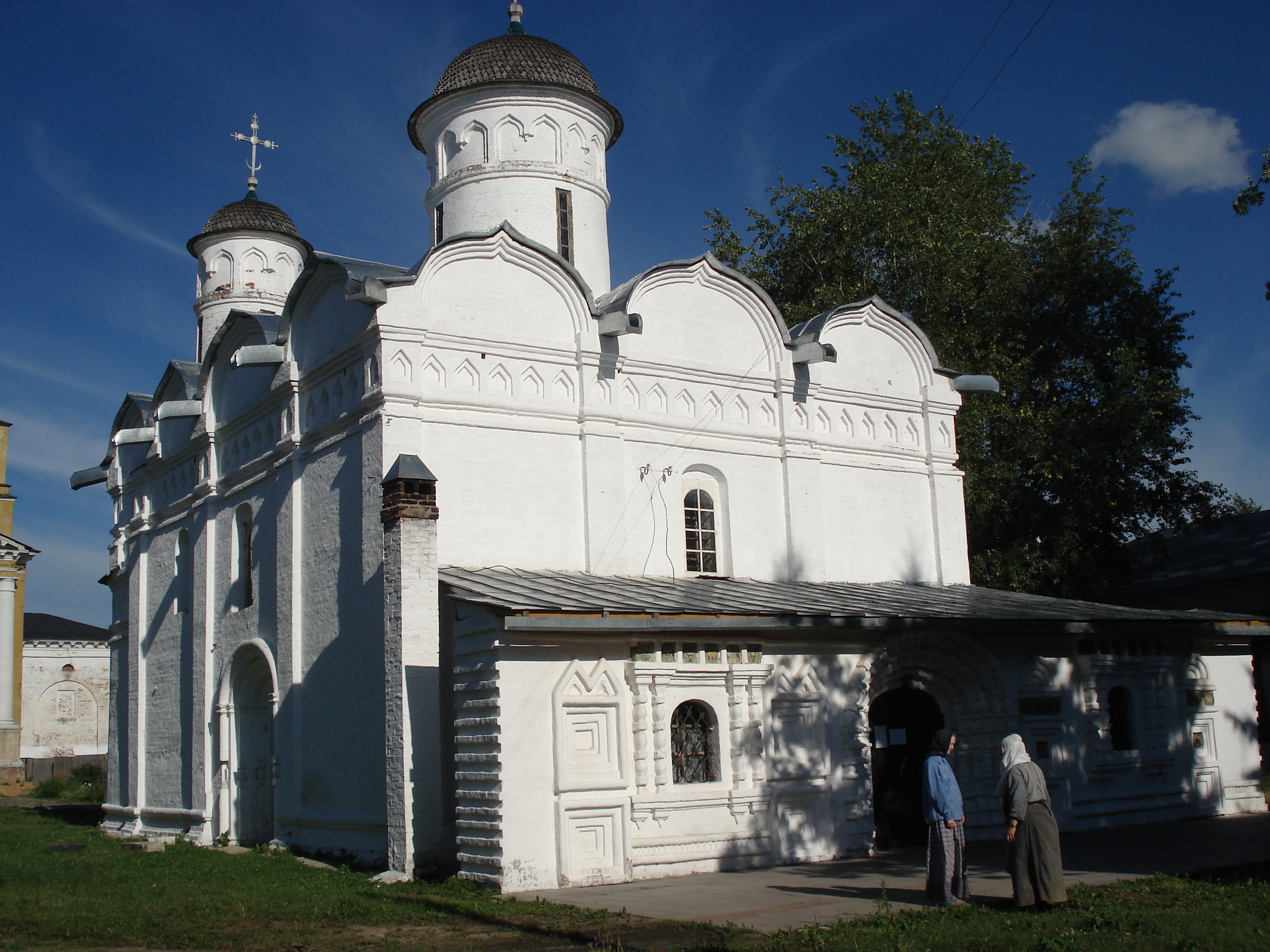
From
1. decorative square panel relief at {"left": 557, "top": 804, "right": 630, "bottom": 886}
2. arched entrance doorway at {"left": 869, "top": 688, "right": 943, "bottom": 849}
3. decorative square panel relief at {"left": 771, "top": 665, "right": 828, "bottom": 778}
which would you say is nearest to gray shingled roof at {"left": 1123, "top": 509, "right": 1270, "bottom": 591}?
arched entrance doorway at {"left": 869, "top": 688, "right": 943, "bottom": 849}

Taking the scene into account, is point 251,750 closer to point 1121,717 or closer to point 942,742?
point 942,742

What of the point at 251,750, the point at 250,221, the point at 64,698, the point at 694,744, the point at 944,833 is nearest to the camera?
the point at 944,833

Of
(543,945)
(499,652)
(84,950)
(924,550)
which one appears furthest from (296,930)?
(924,550)

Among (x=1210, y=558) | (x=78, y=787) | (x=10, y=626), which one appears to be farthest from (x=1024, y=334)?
(x=10, y=626)

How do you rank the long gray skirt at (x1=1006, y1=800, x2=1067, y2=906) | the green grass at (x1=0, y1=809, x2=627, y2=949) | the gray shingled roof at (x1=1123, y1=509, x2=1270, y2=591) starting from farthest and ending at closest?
the gray shingled roof at (x1=1123, y1=509, x2=1270, y2=591) < the green grass at (x1=0, y1=809, x2=627, y2=949) < the long gray skirt at (x1=1006, y1=800, x2=1067, y2=906)

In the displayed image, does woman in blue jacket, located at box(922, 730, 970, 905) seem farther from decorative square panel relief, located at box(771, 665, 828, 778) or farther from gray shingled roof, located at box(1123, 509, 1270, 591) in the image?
gray shingled roof, located at box(1123, 509, 1270, 591)

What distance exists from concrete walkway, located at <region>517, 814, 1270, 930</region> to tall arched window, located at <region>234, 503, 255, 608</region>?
8.02m

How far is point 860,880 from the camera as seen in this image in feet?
35.3

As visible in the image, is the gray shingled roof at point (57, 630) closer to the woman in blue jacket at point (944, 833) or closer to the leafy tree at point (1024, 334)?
the leafy tree at point (1024, 334)

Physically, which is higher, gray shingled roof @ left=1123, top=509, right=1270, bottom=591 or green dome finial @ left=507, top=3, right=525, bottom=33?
green dome finial @ left=507, top=3, right=525, bottom=33

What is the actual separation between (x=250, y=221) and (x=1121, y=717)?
17.8 m

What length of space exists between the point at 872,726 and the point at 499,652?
205 inches

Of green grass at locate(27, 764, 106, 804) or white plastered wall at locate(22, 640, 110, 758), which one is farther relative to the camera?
white plastered wall at locate(22, 640, 110, 758)

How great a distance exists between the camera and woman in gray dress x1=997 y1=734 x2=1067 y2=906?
27.8 ft
